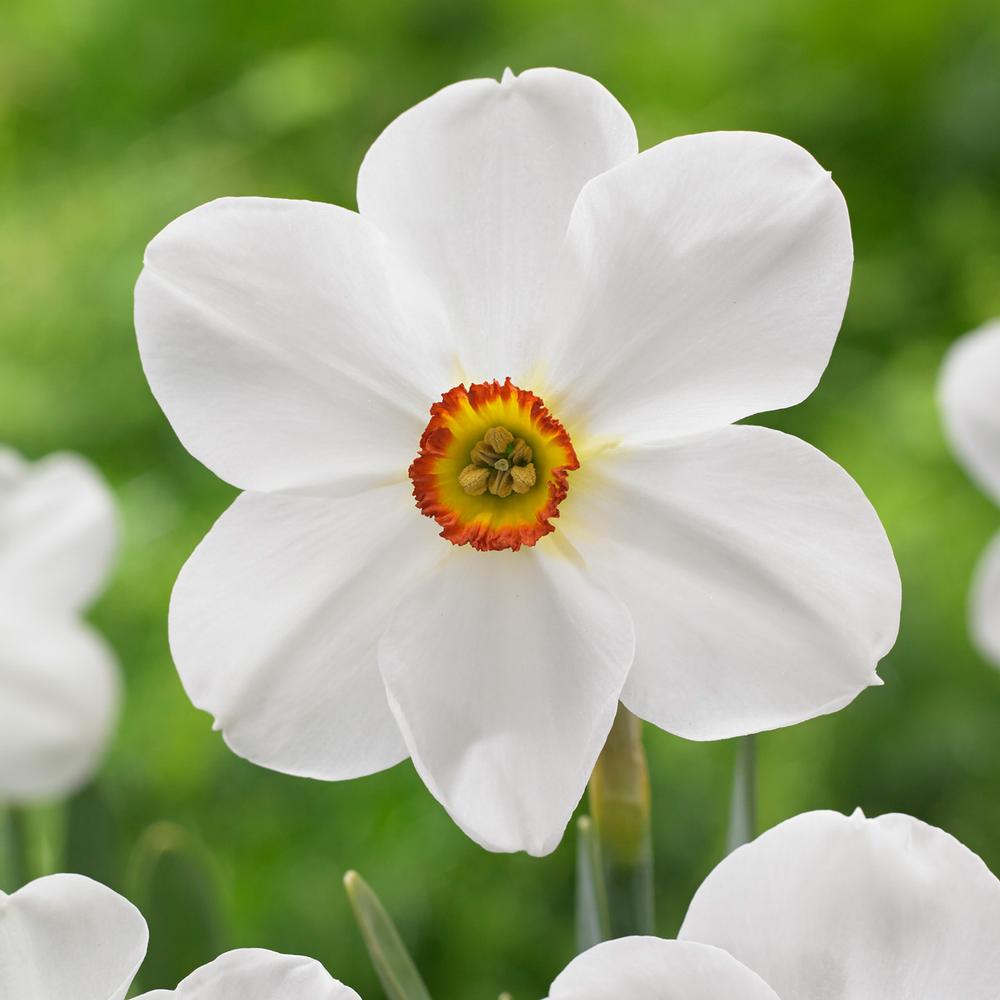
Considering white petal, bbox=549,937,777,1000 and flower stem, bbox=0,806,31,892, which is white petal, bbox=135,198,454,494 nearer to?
white petal, bbox=549,937,777,1000

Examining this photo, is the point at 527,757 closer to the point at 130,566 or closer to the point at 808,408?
the point at 130,566

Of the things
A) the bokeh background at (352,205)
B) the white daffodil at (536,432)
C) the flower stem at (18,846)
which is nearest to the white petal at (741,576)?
the white daffodil at (536,432)

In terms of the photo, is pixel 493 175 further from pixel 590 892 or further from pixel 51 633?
pixel 51 633

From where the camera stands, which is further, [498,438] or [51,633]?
[51,633]

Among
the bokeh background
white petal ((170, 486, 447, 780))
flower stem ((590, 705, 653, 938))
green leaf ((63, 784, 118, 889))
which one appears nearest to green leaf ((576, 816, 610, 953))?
flower stem ((590, 705, 653, 938))

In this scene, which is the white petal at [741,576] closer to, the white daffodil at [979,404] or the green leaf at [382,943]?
the green leaf at [382,943]

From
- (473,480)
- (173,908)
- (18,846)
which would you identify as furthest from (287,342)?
(18,846)
